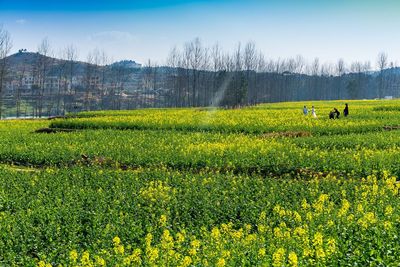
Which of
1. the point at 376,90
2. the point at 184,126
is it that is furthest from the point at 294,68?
the point at 184,126

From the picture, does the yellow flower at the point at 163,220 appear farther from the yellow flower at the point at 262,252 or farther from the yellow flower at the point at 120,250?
the yellow flower at the point at 262,252

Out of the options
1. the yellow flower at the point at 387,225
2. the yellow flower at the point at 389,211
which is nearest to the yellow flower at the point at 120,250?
the yellow flower at the point at 387,225

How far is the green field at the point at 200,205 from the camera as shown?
754cm

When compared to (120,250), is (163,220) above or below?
below

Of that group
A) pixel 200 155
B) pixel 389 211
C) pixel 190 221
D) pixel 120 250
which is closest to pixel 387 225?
pixel 389 211

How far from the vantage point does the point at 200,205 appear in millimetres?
12133

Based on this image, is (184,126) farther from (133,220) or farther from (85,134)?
(133,220)

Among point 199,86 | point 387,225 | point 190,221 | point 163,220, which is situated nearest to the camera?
point 387,225

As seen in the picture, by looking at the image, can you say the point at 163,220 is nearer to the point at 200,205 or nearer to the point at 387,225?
the point at 200,205

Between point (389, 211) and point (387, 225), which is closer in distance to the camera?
point (387, 225)

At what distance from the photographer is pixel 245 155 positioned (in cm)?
2023

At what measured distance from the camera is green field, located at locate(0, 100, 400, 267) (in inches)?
297

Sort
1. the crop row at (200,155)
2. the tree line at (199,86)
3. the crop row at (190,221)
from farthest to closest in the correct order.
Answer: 1. the tree line at (199,86)
2. the crop row at (200,155)
3. the crop row at (190,221)

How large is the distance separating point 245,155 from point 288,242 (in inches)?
484
